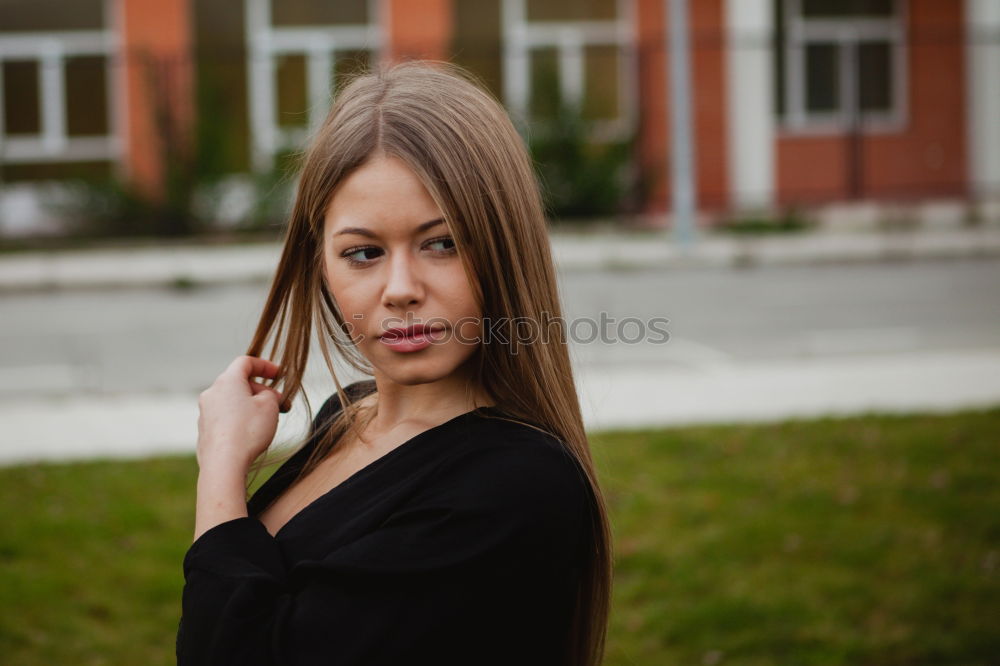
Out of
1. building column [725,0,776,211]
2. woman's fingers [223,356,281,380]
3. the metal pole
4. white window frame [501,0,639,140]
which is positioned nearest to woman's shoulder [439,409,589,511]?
woman's fingers [223,356,281,380]

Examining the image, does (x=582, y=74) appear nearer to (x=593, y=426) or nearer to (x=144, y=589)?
(x=593, y=426)

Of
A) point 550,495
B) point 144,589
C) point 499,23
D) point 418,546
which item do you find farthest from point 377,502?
point 499,23

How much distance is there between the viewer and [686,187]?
1433cm

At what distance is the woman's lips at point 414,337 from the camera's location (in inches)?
60.6

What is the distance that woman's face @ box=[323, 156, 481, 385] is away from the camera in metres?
1.51

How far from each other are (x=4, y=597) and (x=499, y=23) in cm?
1690

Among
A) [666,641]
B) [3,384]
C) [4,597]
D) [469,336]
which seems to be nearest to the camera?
[469,336]

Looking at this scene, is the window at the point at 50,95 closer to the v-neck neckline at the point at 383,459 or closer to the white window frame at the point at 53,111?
the white window frame at the point at 53,111

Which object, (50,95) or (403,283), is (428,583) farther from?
(50,95)

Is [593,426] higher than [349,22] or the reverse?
the reverse

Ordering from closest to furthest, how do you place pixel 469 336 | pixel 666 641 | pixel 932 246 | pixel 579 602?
1. pixel 469 336
2. pixel 579 602
3. pixel 666 641
4. pixel 932 246

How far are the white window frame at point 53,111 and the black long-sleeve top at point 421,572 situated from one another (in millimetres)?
18148

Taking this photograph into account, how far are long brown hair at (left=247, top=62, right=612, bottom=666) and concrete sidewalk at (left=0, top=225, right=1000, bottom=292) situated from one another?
37.2 feet

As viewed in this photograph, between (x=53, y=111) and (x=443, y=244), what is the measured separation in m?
18.7
